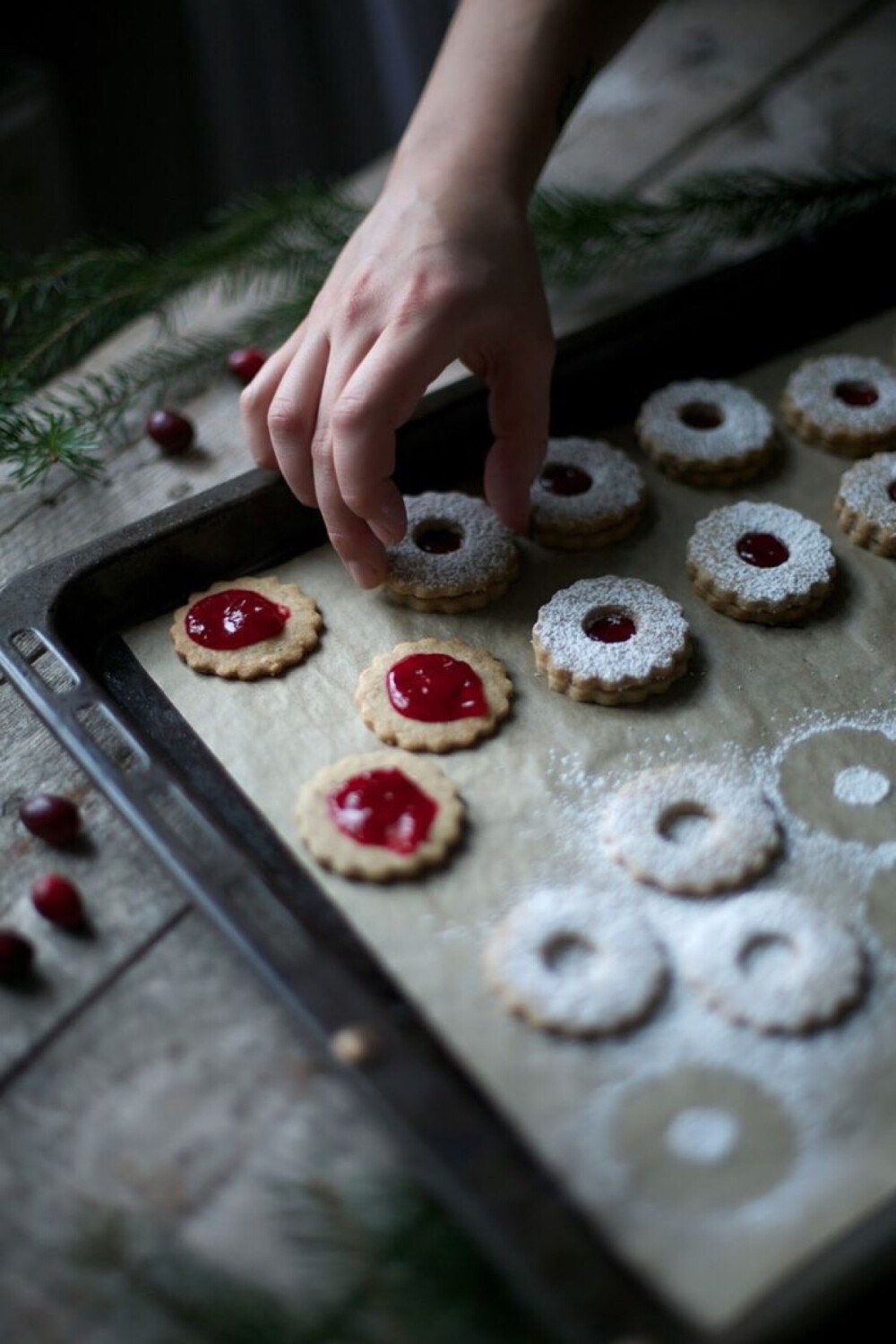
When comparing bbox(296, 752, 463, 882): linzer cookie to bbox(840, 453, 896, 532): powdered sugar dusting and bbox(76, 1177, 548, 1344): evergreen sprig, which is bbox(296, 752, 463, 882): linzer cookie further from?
bbox(840, 453, 896, 532): powdered sugar dusting

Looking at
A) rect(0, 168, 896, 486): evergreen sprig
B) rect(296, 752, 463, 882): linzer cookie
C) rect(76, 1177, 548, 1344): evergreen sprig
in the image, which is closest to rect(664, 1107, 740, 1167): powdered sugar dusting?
rect(76, 1177, 548, 1344): evergreen sprig

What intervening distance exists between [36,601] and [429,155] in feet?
2.01

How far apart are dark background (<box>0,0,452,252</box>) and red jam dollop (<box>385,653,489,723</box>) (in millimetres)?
1562

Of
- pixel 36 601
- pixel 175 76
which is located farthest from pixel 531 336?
pixel 175 76

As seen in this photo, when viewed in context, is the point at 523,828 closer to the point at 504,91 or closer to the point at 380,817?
the point at 380,817

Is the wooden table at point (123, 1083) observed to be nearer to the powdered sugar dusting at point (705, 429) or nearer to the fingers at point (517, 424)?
the fingers at point (517, 424)

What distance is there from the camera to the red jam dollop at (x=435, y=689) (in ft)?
3.95

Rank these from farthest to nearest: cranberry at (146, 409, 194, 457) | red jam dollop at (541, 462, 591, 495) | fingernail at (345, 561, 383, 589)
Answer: cranberry at (146, 409, 194, 457)
red jam dollop at (541, 462, 591, 495)
fingernail at (345, 561, 383, 589)

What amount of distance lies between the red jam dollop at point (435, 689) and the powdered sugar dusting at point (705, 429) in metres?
0.40

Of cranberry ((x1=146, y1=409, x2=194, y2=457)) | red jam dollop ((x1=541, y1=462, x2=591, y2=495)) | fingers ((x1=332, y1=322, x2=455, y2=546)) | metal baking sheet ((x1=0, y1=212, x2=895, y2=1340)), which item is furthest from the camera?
cranberry ((x1=146, y1=409, x2=194, y2=457))

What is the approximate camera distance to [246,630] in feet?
4.14

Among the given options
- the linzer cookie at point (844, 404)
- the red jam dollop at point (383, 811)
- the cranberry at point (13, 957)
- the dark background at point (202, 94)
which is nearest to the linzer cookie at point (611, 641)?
the red jam dollop at point (383, 811)

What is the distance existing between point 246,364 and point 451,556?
468 mm

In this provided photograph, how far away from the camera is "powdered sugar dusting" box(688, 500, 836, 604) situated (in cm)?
129
